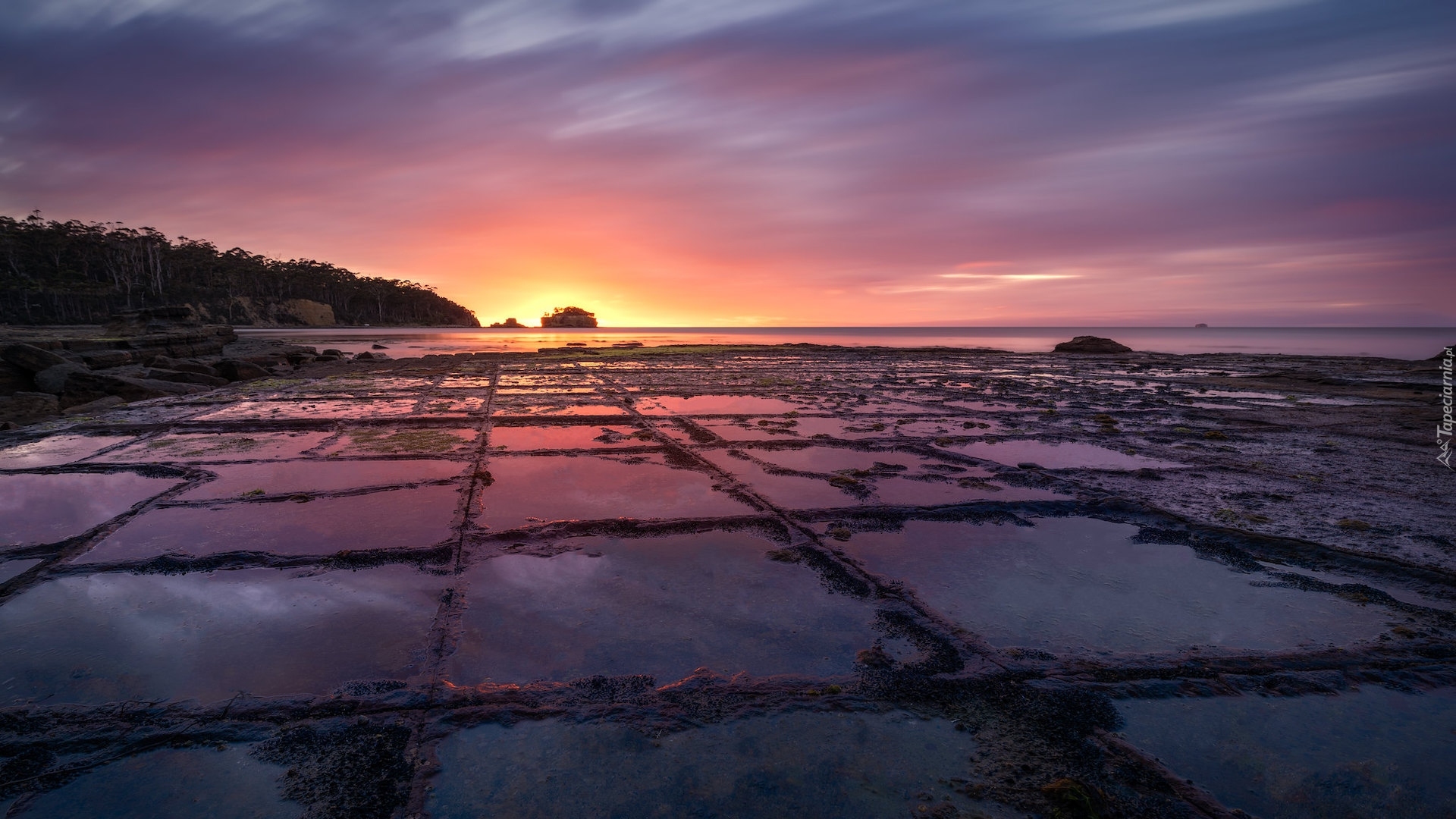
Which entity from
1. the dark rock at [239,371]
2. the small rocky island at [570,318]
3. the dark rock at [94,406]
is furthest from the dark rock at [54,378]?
the small rocky island at [570,318]

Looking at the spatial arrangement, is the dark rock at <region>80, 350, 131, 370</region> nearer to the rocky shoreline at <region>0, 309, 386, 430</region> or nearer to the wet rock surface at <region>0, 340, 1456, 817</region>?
the rocky shoreline at <region>0, 309, 386, 430</region>

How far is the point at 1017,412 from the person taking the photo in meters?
11.6

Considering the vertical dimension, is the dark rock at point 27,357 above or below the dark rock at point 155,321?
below

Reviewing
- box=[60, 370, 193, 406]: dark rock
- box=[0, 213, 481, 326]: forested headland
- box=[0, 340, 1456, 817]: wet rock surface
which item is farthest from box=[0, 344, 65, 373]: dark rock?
box=[0, 213, 481, 326]: forested headland

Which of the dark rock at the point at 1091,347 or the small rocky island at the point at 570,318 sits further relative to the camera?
the small rocky island at the point at 570,318

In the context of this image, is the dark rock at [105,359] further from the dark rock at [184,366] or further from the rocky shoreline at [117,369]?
the dark rock at [184,366]

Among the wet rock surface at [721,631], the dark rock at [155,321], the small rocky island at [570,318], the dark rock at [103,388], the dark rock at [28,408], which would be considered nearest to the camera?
the wet rock surface at [721,631]

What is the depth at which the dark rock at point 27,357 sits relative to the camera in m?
12.3

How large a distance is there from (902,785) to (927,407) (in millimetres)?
11009

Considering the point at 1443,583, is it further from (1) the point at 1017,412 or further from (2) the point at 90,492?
(2) the point at 90,492

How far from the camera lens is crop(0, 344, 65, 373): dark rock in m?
12.3

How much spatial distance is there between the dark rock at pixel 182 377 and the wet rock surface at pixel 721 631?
349 inches

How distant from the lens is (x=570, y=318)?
15562 centimetres

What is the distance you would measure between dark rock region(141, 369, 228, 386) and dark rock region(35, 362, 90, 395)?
224 cm
